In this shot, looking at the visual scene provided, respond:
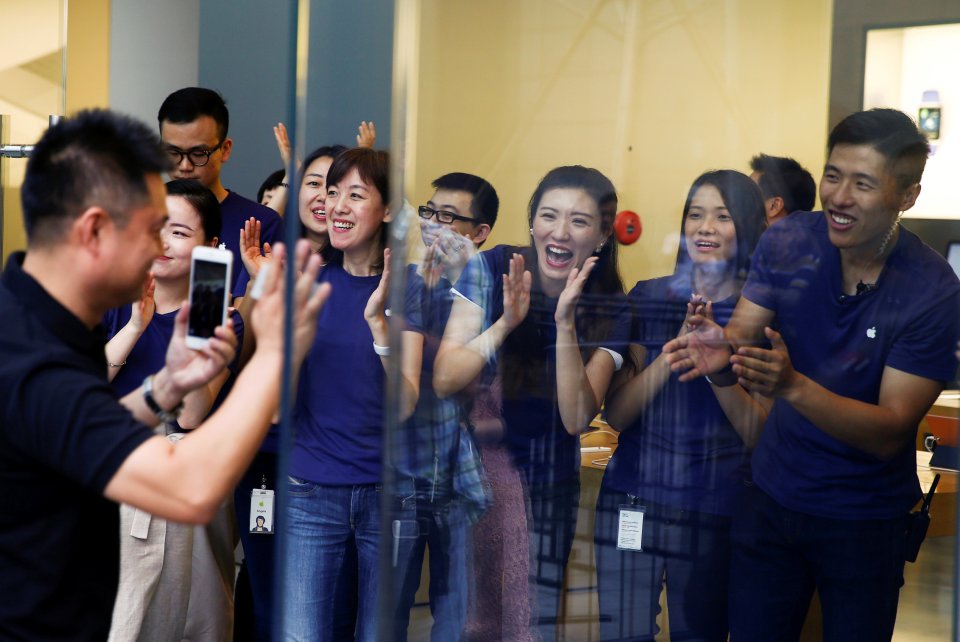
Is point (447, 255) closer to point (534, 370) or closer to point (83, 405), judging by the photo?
point (534, 370)

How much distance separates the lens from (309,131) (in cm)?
162

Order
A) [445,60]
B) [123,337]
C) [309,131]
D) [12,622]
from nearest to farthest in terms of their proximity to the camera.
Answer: [12,622] < [309,131] < [445,60] < [123,337]

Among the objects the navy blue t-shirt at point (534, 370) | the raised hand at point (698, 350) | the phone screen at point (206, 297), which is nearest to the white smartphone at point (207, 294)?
the phone screen at point (206, 297)

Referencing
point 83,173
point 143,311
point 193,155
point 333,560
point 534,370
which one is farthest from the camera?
point 193,155

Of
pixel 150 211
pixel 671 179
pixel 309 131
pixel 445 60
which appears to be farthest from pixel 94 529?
pixel 671 179

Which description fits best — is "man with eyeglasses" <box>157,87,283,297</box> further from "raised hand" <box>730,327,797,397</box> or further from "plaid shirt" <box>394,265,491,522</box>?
"raised hand" <box>730,327,797,397</box>

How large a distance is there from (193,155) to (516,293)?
3.79 feet

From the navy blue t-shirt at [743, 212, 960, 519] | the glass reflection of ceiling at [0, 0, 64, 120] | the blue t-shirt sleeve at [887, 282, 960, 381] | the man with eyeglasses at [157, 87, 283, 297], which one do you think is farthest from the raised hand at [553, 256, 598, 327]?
the glass reflection of ceiling at [0, 0, 64, 120]

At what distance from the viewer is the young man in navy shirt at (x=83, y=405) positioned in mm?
1148

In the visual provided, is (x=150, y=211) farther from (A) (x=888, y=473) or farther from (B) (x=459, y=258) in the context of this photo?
(A) (x=888, y=473)

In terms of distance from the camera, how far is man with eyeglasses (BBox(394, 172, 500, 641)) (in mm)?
1776

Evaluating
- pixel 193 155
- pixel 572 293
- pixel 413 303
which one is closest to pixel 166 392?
pixel 413 303

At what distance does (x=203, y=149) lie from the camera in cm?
265

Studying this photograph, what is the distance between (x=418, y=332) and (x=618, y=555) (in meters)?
0.54
